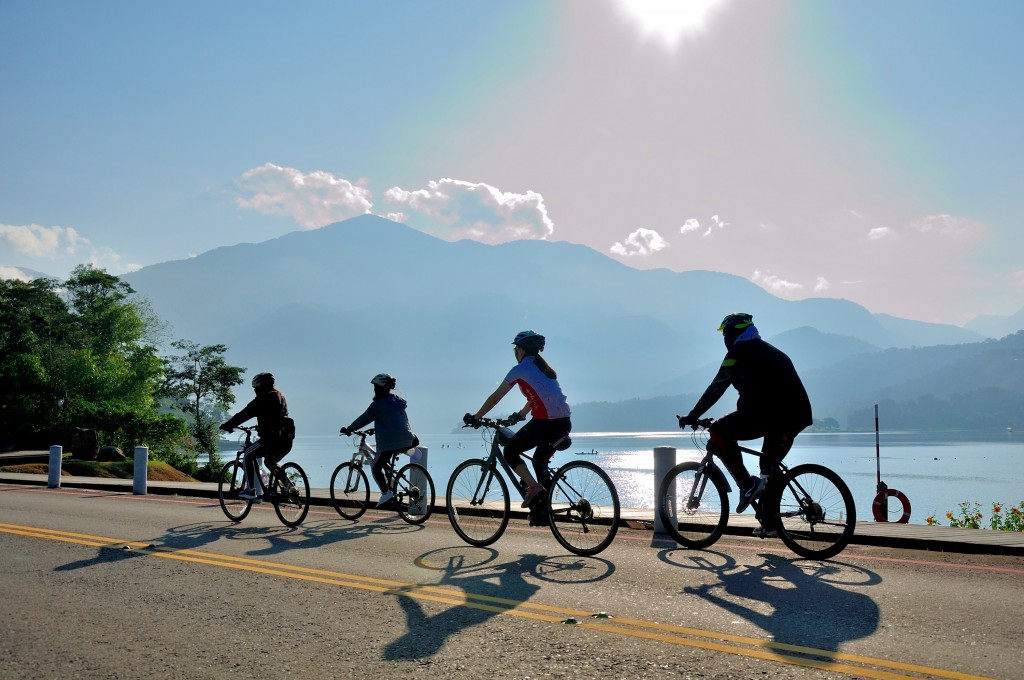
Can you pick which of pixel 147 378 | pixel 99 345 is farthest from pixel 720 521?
pixel 99 345

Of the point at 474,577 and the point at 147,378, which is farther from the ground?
the point at 147,378

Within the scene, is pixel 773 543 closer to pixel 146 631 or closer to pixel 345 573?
pixel 345 573

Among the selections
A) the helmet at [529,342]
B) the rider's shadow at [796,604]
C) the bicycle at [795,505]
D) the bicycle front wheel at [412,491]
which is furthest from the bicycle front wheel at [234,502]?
the rider's shadow at [796,604]

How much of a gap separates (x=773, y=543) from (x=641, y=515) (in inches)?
95.5

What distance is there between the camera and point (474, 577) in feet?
23.2

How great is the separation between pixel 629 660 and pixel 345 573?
3639mm

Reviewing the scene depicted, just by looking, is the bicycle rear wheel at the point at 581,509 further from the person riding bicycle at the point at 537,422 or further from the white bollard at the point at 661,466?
the white bollard at the point at 661,466

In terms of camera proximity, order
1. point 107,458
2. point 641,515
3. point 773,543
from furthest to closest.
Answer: point 107,458
point 641,515
point 773,543

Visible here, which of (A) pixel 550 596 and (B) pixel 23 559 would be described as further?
(B) pixel 23 559

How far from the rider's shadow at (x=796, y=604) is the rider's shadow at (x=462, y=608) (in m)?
1.51

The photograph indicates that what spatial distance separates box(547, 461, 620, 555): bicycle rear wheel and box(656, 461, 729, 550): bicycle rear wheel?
1.00 metres

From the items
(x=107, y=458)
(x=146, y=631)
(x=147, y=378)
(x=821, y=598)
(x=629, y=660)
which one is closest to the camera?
(x=629, y=660)

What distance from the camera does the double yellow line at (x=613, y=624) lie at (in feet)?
14.2

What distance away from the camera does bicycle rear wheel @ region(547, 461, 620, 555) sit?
807 centimetres
